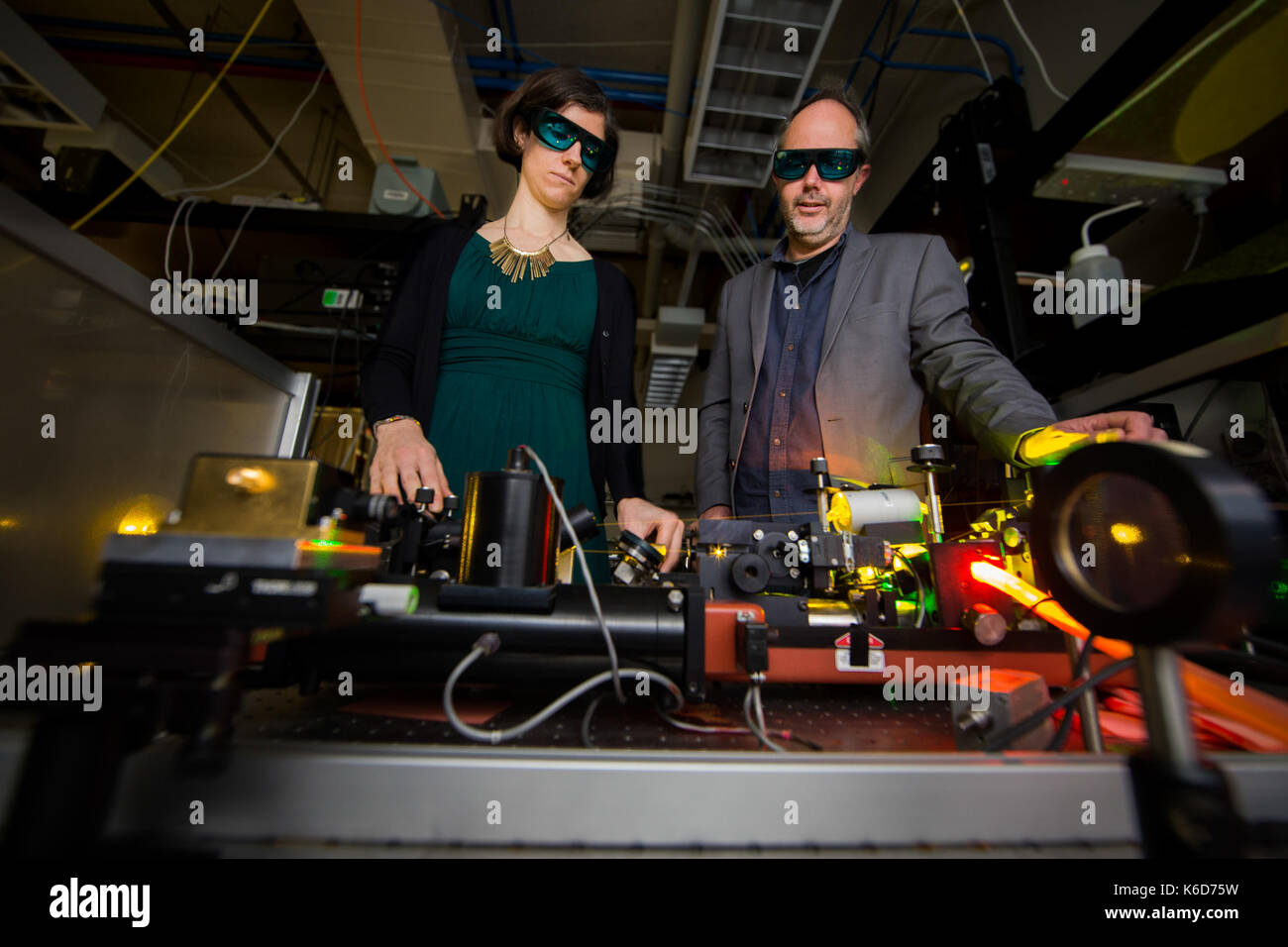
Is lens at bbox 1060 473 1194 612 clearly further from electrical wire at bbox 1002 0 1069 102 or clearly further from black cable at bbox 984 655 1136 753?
electrical wire at bbox 1002 0 1069 102

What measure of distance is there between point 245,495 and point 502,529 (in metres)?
0.22

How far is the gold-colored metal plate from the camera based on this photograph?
399 millimetres

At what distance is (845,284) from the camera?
1538 millimetres

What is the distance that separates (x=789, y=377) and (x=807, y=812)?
4.45 feet

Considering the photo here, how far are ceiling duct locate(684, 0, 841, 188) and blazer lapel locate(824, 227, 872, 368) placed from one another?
93 centimetres

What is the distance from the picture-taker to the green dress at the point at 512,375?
1.19 m

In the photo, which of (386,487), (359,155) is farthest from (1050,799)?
(359,155)

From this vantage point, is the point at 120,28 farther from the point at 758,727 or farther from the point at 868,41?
the point at 758,727

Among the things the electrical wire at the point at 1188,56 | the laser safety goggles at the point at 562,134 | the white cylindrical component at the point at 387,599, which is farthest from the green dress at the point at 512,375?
the electrical wire at the point at 1188,56

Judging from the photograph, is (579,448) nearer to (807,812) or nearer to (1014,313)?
(807,812)

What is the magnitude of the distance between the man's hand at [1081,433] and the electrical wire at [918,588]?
25cm

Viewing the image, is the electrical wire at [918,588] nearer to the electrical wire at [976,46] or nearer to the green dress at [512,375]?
the green dress at [512,375]

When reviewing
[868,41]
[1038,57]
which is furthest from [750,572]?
[868,41]

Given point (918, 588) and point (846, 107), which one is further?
point (846, 107)
